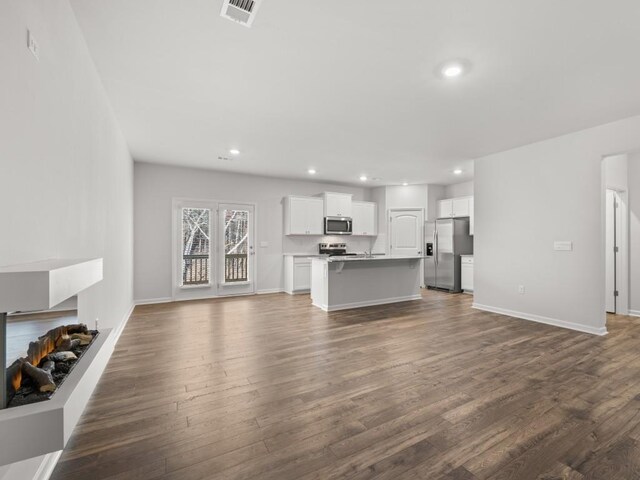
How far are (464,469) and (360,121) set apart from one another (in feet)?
11.4

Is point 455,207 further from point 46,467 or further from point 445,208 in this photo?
point 46,467

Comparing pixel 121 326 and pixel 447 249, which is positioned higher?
pixel 447 249

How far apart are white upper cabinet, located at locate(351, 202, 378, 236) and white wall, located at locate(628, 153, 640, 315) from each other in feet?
16.0

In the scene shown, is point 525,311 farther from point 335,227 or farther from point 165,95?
point 165,95

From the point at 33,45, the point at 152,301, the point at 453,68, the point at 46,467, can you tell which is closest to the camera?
the point at 33,45

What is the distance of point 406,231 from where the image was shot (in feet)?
26.5

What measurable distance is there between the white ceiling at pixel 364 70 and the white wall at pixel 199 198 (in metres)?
1.52

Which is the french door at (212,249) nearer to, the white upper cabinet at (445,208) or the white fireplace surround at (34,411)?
the white upper cabinet at (445,208)

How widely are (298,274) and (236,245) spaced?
151 centimetres

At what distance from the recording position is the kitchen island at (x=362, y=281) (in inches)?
208

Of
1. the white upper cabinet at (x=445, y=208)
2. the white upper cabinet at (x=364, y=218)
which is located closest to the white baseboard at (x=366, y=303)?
the white upper cabinet at (x=364, y=218)

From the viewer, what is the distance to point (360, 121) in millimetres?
3812

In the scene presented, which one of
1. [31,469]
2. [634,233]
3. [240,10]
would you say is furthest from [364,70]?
[634,233]

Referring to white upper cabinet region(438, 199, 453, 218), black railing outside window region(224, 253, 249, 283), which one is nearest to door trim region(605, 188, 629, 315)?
white upper cabinet region(438, 199, 453, 218)
